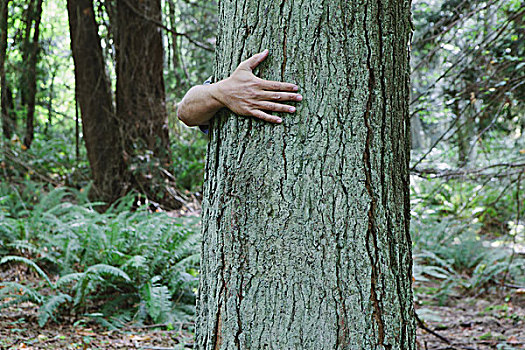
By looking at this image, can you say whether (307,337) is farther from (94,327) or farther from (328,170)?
(94,327)

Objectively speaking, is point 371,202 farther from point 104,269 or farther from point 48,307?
point 48,307

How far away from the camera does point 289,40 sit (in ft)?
5.83

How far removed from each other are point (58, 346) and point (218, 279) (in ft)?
7.07

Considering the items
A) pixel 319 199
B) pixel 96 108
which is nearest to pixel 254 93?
pixel 319 199

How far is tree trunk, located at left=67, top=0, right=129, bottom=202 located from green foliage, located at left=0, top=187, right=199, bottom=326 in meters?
2.34

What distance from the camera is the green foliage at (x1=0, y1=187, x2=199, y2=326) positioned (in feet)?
12.5

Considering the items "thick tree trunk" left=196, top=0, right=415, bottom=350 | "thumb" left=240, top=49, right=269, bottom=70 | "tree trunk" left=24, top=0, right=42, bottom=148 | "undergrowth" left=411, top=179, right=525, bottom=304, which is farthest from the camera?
"tree trunk" left=24, top=0, right=42, bottom=148

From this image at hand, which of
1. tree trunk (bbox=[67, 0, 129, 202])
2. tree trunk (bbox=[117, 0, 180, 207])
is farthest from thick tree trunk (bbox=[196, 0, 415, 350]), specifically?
tree trunk (bbox=[67, 0, 129, 202])

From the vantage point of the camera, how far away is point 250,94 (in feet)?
5.88

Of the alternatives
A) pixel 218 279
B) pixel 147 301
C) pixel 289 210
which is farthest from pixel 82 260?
pixel 289 210

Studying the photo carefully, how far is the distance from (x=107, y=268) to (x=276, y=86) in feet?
8.69

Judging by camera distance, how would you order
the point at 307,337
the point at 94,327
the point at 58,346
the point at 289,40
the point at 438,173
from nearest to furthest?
the point at 307,337, the point at 289,40, the point at 58,346, the point at 94,327, the point at 438,173

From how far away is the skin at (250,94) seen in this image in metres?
1.76

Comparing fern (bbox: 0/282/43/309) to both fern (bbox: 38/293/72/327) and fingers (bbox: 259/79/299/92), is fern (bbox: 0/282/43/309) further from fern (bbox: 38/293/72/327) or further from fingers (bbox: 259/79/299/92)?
fingers (bbox: 259/79/299/92)
